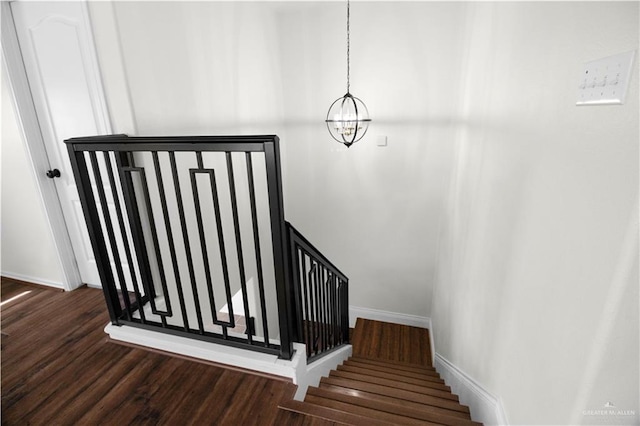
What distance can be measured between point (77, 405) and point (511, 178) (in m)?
2.34

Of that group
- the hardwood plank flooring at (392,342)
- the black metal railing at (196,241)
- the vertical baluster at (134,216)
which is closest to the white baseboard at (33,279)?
the black metal railing at (196,241)

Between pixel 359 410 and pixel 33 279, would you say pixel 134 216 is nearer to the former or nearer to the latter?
pixel 359 410

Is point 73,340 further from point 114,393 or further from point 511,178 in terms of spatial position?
point 511,178

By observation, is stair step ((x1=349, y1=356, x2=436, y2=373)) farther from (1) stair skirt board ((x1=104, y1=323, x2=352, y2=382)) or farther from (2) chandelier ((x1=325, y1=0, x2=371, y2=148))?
(2) chandelier ((x1=325, y1=0, x2=371, y2=148))

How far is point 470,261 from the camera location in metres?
2.25

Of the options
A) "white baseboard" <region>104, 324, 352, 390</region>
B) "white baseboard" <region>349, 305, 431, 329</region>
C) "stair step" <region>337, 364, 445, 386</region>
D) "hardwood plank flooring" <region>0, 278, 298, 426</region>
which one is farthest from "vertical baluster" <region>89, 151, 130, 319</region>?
"white baseboard" <region>349, 305, 431, 329</region>

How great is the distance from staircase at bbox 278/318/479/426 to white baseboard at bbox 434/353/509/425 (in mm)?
70

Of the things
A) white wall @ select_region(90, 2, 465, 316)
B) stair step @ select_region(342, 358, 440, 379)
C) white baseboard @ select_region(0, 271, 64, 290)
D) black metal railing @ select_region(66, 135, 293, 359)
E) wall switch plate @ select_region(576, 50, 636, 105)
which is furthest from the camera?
stair step @ select_region(342, 358, 440, 379)

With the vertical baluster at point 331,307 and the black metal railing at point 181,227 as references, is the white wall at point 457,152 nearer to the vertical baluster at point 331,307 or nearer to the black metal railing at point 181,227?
the black metal railing at point 181,227

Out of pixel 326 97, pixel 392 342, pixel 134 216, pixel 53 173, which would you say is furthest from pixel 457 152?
pixel 53 173

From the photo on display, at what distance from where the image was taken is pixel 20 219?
8.68 ft

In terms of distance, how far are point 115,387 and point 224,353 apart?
53cm

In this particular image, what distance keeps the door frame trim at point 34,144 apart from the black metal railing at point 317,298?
6.15ft

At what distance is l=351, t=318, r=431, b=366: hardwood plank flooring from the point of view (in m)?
→ 3.82
